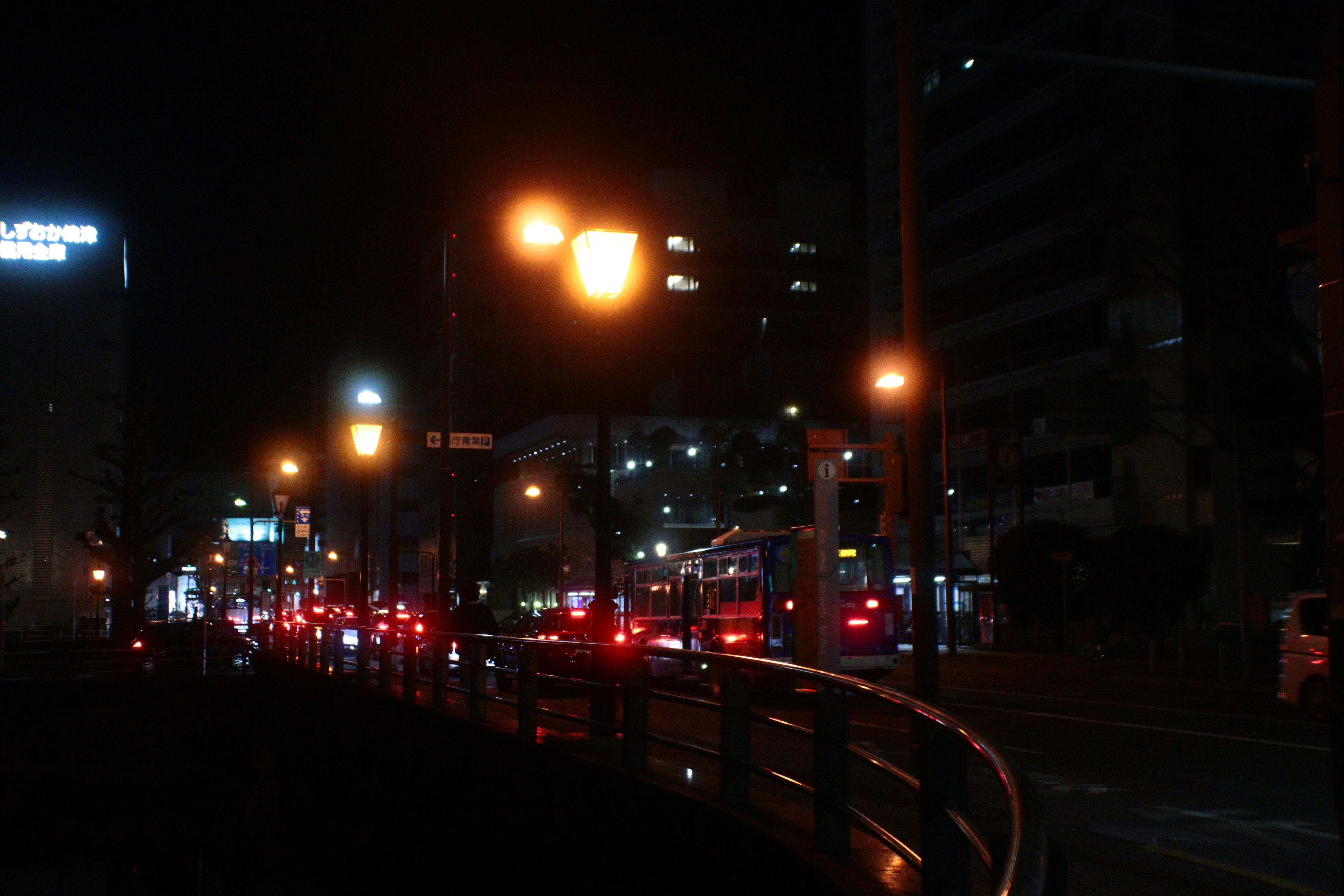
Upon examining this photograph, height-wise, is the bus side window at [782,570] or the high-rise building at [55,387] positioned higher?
the high-rise building at [55,387]

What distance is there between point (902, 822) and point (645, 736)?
185 centimetres

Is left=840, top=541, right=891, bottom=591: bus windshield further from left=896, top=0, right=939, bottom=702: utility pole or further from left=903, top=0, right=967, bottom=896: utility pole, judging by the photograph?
left=896, top=0, right=939, bottom=702: utility pole

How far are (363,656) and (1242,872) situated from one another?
54.8 feet

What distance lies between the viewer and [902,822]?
817cm

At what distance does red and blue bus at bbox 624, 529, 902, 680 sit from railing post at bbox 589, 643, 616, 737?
41.0ft

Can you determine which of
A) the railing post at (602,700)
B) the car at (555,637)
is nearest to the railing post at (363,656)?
the car at (555,637)

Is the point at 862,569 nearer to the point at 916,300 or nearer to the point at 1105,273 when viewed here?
the point at 916,300

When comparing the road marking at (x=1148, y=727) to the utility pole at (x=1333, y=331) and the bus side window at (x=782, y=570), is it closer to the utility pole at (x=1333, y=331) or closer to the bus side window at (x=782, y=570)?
the bus side window at (x=782, y=570)

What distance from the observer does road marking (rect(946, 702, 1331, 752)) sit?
613 inches

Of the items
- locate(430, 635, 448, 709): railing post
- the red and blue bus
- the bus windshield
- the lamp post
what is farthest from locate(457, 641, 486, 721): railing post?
the bus windshield

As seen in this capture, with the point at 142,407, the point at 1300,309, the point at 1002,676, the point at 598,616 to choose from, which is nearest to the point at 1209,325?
the point at 1300,309

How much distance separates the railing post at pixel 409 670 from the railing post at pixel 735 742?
1012 centimetres

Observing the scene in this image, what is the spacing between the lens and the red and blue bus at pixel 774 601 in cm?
2650

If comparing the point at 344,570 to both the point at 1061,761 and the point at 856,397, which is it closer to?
the point at 856,397
